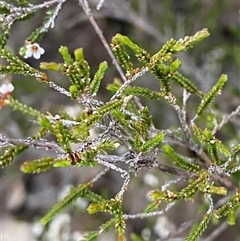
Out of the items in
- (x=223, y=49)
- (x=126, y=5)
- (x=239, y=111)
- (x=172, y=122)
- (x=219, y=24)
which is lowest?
(x=239, y=111)

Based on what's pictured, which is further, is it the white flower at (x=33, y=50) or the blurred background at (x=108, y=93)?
the blurred background at (x=108, y=93)

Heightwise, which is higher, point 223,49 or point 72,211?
point 223,49

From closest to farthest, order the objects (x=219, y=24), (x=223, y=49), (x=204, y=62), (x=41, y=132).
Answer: (x=41, y=132) → (x=223, y=49) → (x=204, y=62) → (x=219, y=24)

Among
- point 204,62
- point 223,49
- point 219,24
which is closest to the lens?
point 223,49

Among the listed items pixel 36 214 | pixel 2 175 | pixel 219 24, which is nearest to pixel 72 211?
pixel 36 214

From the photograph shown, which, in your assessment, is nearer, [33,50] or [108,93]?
[33,50]

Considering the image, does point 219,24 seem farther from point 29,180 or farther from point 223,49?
point 29,180

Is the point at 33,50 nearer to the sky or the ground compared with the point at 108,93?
nearer to the ground

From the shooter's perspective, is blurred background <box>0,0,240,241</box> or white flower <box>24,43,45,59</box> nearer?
white flower <box>24,43,45,59</box>
